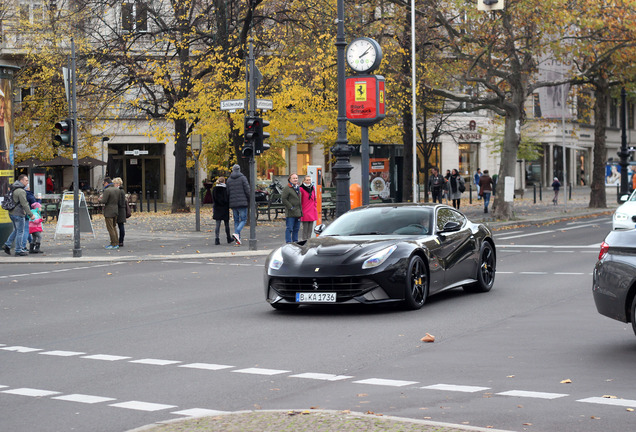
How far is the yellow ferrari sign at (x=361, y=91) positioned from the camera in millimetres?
25594

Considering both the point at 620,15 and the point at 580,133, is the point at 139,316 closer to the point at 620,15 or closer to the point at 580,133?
the point at 620,15

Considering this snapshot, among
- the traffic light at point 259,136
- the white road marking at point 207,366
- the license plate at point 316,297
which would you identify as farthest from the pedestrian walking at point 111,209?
the white road marking at point 207,366

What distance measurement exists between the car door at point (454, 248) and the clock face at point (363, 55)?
1165 cm

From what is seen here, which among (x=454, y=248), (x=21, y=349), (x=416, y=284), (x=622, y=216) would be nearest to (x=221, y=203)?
(x=622, y=216)

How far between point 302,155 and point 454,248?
53.0 meters

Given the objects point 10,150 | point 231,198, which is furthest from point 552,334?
point 10,150

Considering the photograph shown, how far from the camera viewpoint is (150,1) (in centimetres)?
3903

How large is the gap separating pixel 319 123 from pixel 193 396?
2960 cm

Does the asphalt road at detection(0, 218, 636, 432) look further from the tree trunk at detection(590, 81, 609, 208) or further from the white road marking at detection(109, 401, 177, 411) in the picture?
the tree trunk at detection(590, 81, 609, 208)

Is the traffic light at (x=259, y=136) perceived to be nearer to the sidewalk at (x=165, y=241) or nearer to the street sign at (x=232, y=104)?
the street sign at (x=232, y=104)

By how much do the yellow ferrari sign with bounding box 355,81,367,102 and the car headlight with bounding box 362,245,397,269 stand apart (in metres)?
13.6

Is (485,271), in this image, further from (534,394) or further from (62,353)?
(534,394)

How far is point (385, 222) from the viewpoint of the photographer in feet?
44.9

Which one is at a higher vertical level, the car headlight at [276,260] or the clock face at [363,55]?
the clock face at [363,55]
